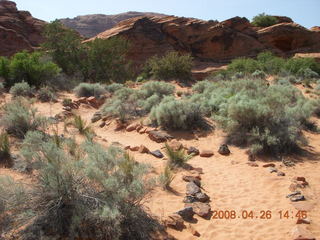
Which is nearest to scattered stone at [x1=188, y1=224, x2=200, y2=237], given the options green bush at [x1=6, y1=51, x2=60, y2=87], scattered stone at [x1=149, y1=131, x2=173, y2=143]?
scattered stone at [x1=149, y1=131, x2=173, y2=143]

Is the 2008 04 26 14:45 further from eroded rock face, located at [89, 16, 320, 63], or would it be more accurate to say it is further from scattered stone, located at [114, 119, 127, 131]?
eroded rock face, located at [89, 16, 320, 63]

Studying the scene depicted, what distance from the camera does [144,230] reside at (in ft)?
12.2

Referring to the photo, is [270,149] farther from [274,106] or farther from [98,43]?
[98,43]

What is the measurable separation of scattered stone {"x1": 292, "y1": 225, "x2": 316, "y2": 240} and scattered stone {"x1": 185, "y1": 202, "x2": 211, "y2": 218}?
1186 millimetres

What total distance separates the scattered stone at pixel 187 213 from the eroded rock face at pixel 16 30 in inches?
1022

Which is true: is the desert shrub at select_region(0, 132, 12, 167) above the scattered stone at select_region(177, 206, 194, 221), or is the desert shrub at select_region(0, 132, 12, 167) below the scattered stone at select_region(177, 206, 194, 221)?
above

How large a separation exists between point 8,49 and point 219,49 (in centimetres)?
1823

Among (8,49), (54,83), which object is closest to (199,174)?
(54,83)

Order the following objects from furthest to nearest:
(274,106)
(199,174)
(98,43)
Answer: (98,43), (274,106), (199,174)

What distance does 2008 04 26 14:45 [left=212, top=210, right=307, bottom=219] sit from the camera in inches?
177

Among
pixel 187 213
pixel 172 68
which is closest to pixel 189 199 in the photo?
pixel 187 213

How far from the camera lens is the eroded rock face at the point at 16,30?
85.7 ft

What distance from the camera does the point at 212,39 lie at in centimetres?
2728

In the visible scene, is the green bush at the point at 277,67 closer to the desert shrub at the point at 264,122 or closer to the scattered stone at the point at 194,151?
the desert shrub at the point at 264,122
